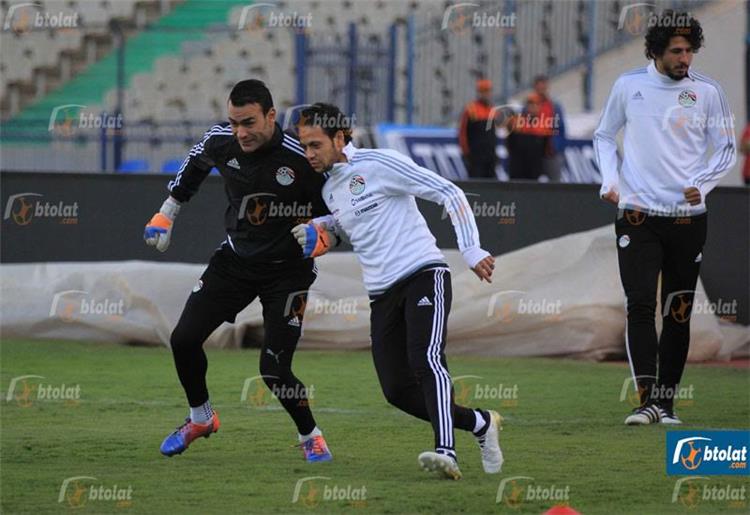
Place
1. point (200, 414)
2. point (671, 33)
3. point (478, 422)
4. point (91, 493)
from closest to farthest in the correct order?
point (91, 493) → point (478, 422) → point (200, 414) → point (671, 33)

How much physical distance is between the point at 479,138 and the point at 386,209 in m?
12.6

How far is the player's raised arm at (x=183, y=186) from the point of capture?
797 cm

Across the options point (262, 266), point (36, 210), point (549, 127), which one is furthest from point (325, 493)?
point (549, 127)

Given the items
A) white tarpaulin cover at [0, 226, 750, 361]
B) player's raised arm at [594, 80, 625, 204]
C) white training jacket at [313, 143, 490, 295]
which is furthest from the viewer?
white tarpaulin cover at [0, 226, 750, 361]

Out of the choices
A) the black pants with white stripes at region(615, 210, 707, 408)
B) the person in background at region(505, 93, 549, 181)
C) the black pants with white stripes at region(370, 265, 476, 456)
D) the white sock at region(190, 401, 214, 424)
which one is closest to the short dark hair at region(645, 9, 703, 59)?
the black pants with white stripes at region(615, 210, 707, 408)

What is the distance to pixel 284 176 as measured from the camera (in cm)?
778

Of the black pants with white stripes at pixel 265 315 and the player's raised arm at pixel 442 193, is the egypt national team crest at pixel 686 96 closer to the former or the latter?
the player's raised arm at pixel 442 193

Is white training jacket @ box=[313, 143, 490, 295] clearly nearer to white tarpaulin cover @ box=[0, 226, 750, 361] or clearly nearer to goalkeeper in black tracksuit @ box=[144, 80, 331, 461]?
goalkeeper in black tracksuit @ box=[144, 80, 331, 461]

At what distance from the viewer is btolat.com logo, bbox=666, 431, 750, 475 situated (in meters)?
7.52

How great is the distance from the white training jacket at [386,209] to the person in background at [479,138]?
1241cm

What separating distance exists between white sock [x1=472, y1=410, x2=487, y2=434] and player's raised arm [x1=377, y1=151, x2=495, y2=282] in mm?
768

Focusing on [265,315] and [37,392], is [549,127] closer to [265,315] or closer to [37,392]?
[37,392]

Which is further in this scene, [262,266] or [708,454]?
[262,266]

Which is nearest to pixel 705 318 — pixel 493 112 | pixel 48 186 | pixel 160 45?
pixel 48 186
